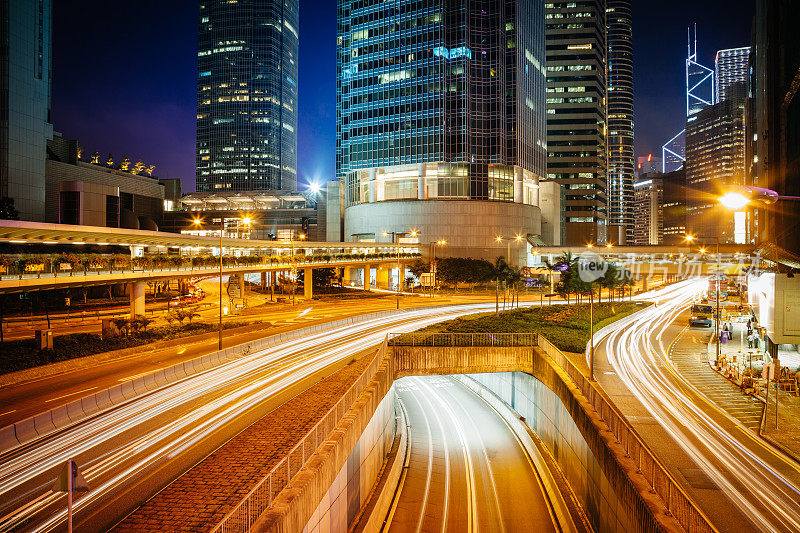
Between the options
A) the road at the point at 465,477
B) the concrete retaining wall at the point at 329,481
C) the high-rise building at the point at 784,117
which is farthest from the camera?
the high-rise building at the point at 784,117

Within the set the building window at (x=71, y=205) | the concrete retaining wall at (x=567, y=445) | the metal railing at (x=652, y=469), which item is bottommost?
the concrete retaining wall at (x=567, y=445)

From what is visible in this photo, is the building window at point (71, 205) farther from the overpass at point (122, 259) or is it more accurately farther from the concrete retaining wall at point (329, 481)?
the concrete retaining wall at point (329, 481)

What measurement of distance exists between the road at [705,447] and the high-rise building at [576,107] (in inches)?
5001

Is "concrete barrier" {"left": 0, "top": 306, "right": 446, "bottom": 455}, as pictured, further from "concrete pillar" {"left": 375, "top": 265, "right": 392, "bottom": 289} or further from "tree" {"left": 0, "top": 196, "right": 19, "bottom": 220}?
"tree" {"left": 0, "top": 196, "right": 19, "bottom": 220}

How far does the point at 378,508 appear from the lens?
17.2 m

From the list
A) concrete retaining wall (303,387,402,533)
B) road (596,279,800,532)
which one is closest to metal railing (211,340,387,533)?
concrete retaining wall (303,387,402,533)

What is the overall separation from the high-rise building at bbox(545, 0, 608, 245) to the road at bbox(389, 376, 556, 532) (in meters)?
132

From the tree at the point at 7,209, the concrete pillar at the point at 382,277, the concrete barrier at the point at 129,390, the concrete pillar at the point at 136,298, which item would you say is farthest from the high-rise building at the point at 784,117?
the tree at the point at 7,209

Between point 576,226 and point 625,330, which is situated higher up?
point 576,226

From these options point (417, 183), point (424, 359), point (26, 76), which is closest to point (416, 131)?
point (417, 183)

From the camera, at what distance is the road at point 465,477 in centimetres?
1727

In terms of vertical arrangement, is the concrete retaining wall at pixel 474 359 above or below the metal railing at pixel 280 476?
below

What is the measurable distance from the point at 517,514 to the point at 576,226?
467 feet

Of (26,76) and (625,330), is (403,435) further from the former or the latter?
(26,76)
